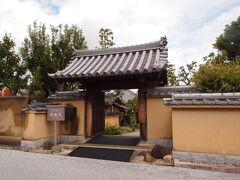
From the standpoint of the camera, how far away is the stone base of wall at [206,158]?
7266mm

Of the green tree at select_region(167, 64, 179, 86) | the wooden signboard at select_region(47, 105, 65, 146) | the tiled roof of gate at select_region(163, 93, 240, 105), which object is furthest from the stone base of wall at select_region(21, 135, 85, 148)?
the green tree at select_region(167, 64, 179, 86)

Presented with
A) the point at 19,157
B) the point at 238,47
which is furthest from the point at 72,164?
the point at 238,47

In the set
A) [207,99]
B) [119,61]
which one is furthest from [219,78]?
[119,61]

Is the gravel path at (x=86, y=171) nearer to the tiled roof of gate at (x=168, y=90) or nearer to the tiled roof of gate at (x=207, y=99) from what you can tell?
the tiled roof of gate at (x=207, y=99)

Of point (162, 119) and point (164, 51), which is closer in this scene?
point (162, 119)

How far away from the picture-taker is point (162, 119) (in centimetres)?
1003

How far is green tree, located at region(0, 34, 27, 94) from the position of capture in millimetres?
15617

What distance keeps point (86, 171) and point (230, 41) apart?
21784mm

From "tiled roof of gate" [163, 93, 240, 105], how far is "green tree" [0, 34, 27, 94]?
38.7 ft

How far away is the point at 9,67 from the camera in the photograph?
15.9 m

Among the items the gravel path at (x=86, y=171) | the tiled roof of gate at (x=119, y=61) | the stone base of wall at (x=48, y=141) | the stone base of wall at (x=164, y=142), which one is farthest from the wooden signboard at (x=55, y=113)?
the stone base of wall at (x=164, y=142)

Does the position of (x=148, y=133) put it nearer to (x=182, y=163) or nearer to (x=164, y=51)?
(x=182, y=163)

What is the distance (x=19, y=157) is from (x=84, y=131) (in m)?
3.45

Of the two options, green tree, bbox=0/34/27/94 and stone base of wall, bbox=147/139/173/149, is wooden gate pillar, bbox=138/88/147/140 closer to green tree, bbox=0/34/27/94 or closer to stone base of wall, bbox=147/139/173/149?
stone base of wall, bbox=147/139/173/149
